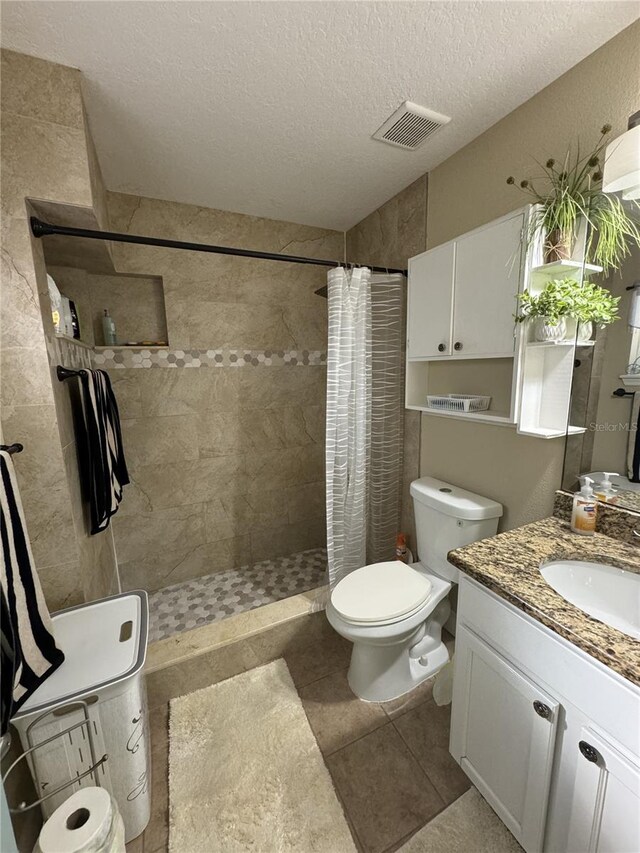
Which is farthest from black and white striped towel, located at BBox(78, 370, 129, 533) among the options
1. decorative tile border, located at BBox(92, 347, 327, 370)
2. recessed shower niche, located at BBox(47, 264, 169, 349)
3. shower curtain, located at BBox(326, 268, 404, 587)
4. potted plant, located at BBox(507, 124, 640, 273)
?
potted plant, located at BBox(507, 124, 640, 273)

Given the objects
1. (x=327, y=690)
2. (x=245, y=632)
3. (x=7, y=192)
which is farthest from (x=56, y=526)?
(x=327, y=690)

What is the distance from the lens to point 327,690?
5.12ft

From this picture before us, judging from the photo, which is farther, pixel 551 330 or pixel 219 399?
pixel 219 399

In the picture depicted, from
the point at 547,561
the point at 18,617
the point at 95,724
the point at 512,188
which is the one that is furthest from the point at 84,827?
the point at 512,188

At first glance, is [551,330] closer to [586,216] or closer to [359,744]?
[586,216]

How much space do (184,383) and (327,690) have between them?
1.82 meters

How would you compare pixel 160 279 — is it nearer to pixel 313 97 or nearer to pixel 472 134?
pixel 313 97

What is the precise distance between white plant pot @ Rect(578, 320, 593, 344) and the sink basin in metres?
0.72

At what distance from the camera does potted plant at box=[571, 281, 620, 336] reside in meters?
1.09

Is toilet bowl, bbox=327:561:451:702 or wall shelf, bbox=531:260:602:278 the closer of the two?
wall shelf, bbox=531:260:602:278

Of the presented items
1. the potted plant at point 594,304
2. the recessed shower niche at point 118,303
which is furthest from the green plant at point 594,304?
the recessed shower niche at point 118,303

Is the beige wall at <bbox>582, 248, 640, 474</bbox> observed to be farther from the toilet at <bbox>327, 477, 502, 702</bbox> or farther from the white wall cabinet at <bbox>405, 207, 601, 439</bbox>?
the toilet at <bbox>327, 477, 502, 702</bbox>

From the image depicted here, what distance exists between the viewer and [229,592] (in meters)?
2.21

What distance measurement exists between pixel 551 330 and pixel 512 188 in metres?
0.66
